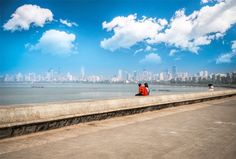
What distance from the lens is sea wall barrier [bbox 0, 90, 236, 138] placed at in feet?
21.6

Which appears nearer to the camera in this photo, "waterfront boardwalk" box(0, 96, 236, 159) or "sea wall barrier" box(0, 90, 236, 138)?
"waterfront boardwalk" box(0, 96, 236, 159)

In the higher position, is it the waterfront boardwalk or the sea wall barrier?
the sea wall barrier

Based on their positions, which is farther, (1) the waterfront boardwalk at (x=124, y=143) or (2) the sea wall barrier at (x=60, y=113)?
(2) the sea wall barrier at (x=60, y=113)

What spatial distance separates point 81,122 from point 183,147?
13.8ft

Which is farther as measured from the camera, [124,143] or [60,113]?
[60,113]

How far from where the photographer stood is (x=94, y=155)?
496cm

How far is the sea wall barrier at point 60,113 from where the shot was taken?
658cm

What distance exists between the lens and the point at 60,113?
813 centimetres

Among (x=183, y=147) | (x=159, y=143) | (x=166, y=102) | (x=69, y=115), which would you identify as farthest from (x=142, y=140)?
(x=166, y=102)

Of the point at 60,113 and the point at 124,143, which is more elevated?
the point at 60,113

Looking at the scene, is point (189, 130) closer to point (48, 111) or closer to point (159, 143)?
point (159, 143)

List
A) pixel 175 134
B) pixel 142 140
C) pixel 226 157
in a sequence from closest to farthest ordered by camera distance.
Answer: pixel 226 157 < pixel 142 140 < pixel 175 134

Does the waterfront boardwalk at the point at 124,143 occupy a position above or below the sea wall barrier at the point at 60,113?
below

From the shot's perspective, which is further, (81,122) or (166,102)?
(166,102)
